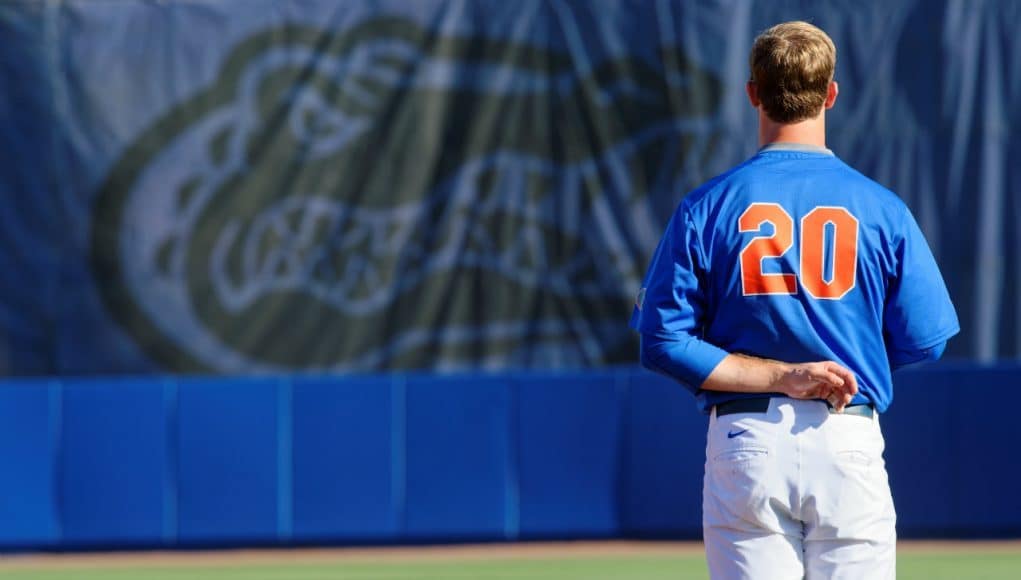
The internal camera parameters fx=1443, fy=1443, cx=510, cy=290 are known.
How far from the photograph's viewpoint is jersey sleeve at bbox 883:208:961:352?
253 centimetres

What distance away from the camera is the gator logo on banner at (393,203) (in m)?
9.31

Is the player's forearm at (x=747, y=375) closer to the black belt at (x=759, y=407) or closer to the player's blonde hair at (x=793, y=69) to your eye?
the black belt at (x=759, y=407)

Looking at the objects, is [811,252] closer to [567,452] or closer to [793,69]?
[793,69]

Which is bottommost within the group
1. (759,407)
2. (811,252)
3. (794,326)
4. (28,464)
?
(28,464)

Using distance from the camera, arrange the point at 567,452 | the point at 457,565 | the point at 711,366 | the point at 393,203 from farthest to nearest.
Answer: the point at 393,203, the point at 567,452, the point at 457,565, the point at 711,366

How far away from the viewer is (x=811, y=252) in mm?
2492

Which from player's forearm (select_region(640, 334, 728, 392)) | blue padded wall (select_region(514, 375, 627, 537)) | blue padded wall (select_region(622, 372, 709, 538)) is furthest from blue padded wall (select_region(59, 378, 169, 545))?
player's forearm (select_region(640, 334, 728, 392))

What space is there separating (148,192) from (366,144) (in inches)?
58.3

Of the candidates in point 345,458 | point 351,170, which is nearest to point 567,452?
point 345,458

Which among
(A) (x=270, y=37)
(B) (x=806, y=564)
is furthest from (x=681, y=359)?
(A) (x=270, y=37)

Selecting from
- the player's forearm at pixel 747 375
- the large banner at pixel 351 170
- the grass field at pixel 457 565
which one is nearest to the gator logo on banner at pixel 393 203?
the large banner at pixel 351 170

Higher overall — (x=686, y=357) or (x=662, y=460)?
(x=686, y=357)

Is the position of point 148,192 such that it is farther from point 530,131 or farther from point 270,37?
point 530,131

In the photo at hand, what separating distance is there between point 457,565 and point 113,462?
7.86ft
